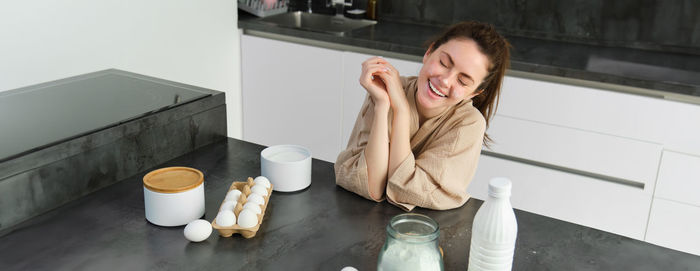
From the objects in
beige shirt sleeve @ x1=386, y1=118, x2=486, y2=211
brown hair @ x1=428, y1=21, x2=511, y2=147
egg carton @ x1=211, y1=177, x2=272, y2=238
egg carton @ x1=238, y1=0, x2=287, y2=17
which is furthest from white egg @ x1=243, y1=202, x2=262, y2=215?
egg carton @ x1=238, y1=0, x2=287, y2=17

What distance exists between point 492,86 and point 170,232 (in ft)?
2.53

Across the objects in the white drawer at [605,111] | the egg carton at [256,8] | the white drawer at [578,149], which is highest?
the egg carton at [256,8]

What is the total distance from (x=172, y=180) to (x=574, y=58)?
1.81m

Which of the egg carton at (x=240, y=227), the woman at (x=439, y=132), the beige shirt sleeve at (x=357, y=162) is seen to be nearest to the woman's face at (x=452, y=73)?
the woman at (x=439, y=132)

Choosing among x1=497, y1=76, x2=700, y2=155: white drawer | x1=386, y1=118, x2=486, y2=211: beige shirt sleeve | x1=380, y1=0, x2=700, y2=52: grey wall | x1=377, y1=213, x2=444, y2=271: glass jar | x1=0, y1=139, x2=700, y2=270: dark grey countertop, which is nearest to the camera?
x1=377, y1=213, x2=444, y2=271: glass jar

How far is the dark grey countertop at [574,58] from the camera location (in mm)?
2217

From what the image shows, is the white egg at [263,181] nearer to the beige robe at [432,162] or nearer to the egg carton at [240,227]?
the egg carton at [240,227]

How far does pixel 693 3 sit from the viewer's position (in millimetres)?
2551

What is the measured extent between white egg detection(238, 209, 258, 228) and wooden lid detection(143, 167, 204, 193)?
12cm

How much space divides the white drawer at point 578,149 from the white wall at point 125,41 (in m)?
1.27

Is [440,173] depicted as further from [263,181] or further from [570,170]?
[570,170]

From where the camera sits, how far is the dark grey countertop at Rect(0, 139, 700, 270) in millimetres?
1092

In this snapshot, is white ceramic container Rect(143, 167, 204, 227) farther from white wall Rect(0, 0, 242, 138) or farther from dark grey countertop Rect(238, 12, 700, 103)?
dark grey countertop Rect(238, 12, 700, 103)

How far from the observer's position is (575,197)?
96.5 inches
